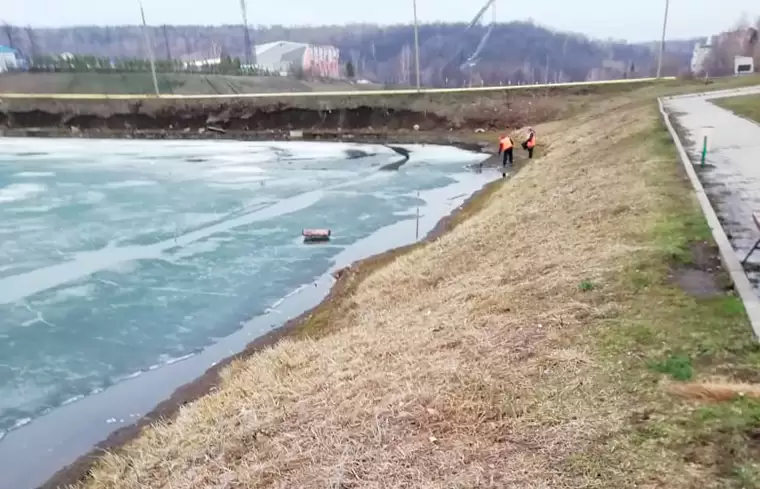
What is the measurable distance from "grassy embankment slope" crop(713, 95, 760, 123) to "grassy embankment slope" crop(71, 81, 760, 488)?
1703 cm

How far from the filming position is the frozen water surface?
11.9 metres

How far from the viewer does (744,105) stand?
2847 cm

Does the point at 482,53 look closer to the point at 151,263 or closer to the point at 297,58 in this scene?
the point at 297,58

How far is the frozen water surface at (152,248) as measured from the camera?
11.9 meters

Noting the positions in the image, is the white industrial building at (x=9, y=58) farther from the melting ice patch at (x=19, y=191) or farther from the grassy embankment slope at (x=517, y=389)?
the grassy embankment slope at (x=517, y=389)

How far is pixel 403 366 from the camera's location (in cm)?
770

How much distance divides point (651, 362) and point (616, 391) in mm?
643

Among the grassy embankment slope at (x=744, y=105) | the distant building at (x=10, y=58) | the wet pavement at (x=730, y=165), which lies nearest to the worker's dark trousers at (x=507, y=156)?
the wet pavement at (x=730, y=165)

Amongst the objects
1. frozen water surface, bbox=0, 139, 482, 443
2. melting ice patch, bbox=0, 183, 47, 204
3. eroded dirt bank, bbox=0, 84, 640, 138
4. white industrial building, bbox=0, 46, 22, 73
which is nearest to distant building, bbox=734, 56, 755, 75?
eroded dirt bank, bbox=0, 84, 640, 138

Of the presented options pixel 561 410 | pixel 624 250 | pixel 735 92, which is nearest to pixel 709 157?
pixel 624 250

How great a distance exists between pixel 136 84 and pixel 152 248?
68428 mm

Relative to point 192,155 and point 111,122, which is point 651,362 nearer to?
point 192,155

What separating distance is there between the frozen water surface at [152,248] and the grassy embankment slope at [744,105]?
12.5 m

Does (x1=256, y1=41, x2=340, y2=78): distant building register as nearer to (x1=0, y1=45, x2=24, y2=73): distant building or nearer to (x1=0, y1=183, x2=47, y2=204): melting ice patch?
(x1=0, y1=45, x2=24, y2=73): distant building
